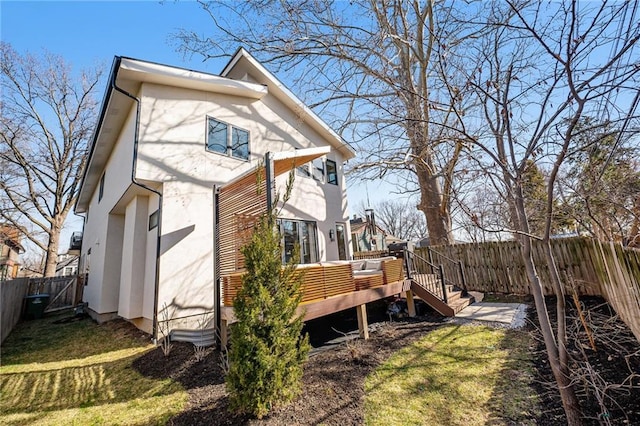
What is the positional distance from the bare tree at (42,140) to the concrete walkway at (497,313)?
22540mm

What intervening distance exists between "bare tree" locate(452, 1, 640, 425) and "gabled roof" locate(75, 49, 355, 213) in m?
6.86

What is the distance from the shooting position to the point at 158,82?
7219 mm

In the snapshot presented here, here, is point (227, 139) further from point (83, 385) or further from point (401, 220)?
point (401, 220)

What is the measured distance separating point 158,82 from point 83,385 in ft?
22.4

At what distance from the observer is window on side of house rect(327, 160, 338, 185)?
1190 cm

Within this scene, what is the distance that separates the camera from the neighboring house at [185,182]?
6.40 metres

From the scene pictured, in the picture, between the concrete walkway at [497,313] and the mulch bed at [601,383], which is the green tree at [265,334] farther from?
the concrete walkway at [497,313]

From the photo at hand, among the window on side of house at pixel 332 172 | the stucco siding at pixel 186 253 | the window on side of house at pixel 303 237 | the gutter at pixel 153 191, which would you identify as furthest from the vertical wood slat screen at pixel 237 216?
the window on side of house at pixel 332 172

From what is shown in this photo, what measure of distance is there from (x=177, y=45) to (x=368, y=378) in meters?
9.94

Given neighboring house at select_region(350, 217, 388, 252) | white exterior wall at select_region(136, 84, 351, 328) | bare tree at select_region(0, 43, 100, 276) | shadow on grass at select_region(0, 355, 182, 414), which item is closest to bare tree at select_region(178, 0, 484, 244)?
white exterior wall at select_region(136, 84, 351, 328)

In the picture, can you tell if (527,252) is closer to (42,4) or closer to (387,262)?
(387,262)

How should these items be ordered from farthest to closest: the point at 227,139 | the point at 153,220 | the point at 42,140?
the point at 42,140, the point at 227,139, the point at 153,220

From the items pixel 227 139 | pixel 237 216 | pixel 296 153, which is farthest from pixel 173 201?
pixel 296 153

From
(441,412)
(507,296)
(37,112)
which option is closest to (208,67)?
(441,412)
